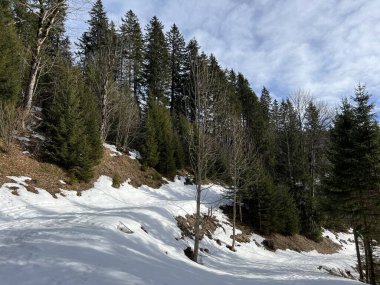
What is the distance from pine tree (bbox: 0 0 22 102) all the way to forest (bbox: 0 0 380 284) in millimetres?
75

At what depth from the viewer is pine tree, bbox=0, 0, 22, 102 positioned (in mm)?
20391

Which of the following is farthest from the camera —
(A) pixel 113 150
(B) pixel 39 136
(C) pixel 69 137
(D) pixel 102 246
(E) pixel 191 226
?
(A) pixel 113 150

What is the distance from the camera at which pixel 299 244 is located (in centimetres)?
2770

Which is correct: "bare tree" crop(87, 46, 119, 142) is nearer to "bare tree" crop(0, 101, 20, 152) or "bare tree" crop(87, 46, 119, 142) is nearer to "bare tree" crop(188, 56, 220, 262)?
"bare tree" crop(0, 101, 20, 152)

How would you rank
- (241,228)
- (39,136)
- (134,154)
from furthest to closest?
(134,154), (241,228), (39,136)

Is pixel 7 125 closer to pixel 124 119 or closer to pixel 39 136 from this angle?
pixel 39 136

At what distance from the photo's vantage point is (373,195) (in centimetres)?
1614

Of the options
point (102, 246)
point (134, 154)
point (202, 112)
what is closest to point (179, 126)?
point (134, 154)

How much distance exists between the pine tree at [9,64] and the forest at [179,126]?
0.08 meters

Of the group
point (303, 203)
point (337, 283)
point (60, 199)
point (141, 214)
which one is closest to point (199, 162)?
point (141, 214)

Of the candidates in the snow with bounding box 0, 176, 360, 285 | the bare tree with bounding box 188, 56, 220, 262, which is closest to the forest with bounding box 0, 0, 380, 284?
the bare tree with bounding box 188, 56, 220, 262

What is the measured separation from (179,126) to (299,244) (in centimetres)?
2058

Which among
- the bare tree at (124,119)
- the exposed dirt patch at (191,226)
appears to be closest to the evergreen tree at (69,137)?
the exposed dirt patch at (191,226)

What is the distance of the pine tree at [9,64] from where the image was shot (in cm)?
→ 2039
